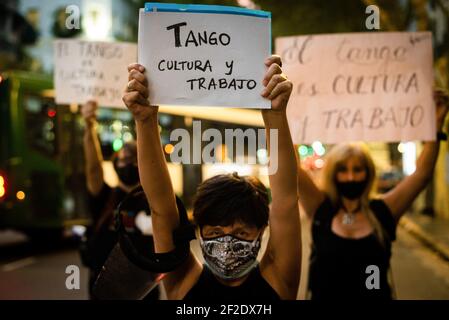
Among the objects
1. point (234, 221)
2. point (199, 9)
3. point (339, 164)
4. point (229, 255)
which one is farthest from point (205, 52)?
point (339, 164)

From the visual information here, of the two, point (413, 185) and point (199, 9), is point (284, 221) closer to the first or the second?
point (199, 9)

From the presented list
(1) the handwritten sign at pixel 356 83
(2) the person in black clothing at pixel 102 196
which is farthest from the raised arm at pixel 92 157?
(1) the handwritten sign at pixel 356 83

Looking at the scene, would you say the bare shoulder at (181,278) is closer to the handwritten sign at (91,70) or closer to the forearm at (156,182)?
the forearm at (156,182)

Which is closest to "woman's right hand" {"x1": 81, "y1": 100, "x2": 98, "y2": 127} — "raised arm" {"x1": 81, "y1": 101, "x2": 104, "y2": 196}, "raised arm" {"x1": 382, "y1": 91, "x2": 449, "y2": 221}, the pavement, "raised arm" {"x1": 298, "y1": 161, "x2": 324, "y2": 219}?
"raised arm" {"x1": 81, "y1": 101, "x2": 104, "y2": 196}

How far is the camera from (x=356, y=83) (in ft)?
13.7

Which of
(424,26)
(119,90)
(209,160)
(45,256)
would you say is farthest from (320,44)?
(424,26)

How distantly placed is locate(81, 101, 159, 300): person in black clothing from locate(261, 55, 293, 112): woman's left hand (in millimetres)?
1739

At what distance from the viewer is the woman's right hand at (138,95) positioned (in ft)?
6.88

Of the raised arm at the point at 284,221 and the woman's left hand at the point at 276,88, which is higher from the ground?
the woman's left hand at the point at 276,88

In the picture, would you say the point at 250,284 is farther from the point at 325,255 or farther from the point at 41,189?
the point at 41,189

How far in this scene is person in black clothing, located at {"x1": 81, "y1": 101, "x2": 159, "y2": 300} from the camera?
3777 mm

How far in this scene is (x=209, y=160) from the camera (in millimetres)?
2623

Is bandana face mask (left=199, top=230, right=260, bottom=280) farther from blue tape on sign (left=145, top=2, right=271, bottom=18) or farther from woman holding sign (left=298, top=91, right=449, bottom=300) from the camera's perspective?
woman holding sign (left=298, top=91, right=449, bottom=300)

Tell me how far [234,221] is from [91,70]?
10.0ft
